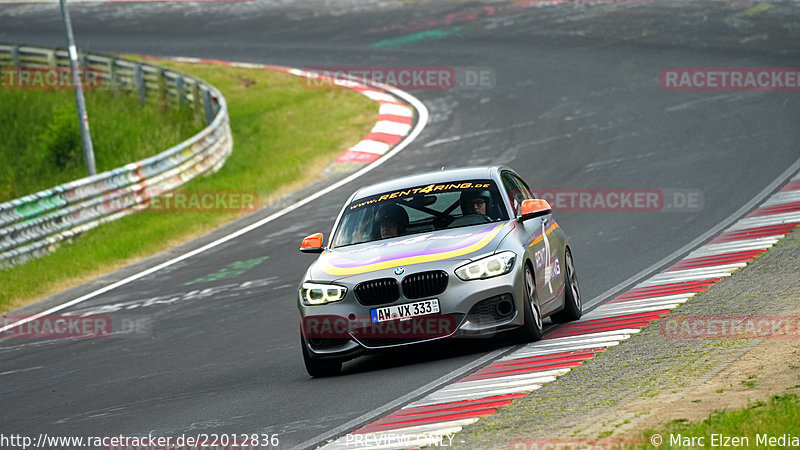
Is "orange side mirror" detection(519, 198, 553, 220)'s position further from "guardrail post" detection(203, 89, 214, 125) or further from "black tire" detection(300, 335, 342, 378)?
"guardrail post" detection(203, 89, 214, 125)

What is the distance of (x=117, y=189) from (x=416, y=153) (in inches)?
220

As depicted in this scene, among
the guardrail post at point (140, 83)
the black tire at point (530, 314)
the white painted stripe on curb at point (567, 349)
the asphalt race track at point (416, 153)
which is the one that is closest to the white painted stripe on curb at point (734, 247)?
the asphalt race track at point (416, 153)

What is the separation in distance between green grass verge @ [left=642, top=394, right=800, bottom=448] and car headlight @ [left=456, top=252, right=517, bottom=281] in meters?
3.11

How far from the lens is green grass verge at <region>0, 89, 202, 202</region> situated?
1099 inches

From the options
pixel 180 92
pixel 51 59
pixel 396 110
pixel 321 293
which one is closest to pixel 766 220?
pixel 321 293

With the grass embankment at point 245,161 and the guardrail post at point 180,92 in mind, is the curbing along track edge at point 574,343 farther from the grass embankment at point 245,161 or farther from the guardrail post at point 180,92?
the guardrail post at point 180,92

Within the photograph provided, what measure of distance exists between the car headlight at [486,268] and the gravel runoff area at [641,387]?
1.02 m

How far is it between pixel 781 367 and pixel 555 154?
1383 centimetres

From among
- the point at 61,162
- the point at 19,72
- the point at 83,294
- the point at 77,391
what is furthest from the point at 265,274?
the point at 19,72

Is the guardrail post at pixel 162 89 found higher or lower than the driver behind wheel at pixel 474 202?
lower

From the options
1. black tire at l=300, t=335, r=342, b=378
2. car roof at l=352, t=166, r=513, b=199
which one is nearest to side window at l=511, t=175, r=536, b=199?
car roof at l=352, t=166, r=513, b=199

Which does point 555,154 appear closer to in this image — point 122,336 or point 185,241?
point 185,241

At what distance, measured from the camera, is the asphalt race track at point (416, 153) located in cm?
930

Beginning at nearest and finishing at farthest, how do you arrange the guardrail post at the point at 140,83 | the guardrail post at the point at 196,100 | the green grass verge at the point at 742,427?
1. the green grass verge at the point at 742,427
2. the guardrail post at the point at 196,100
3. the guardrail post at the point at 140,83
